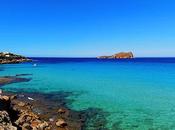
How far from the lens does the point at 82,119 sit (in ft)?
87.9

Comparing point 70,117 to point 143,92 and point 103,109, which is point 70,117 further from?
point 143,92

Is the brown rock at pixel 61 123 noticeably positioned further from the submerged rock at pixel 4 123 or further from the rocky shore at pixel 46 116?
the submerged rock at pixel 4 123

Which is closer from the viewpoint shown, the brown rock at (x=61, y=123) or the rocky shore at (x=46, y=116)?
the rocky shore at (x=46, y=116)

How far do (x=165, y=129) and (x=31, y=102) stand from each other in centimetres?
1852

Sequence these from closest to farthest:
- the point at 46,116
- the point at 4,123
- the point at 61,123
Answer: the point at 4,123 → the point at 61,123 → the point at 46,116

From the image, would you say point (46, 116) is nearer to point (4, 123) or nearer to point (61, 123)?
point (61, 123)

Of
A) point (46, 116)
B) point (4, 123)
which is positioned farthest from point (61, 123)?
point (4, 123)

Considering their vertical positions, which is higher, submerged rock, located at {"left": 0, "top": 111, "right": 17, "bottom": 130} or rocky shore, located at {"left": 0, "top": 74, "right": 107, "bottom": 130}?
submerged rock, located at {"left": 0, "top": 111, "right": 17, "bottom": 130}

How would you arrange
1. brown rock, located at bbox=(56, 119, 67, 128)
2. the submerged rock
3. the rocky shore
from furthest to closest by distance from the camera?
1. brown rock, located at bbox=(56, 119, 67, 128)
2. the rocky shore
3. the submerged rock

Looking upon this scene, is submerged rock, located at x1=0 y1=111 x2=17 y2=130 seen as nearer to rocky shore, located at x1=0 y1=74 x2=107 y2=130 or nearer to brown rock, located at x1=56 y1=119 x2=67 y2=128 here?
rocky shore, located at x1=0 y1=74 x2=107 y2=130

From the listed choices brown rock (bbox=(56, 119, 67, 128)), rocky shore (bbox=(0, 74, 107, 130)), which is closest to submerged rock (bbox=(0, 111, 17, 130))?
rocky shore (bbox=(0, 74, 107, 130))

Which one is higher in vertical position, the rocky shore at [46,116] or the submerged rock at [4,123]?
the submerged rock at [4,123]

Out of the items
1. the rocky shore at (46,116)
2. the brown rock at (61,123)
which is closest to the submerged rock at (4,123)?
the rocky shore at (46,116)

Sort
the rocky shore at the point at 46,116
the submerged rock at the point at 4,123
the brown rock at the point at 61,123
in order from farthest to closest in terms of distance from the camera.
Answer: the brown rock at the point at 61,123, the rocky shore at the point at 46,116, the submerged rock at the point at 4,123
